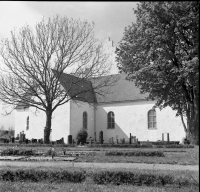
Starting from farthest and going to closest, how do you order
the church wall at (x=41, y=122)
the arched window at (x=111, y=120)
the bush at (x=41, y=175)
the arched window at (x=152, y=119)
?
the arched window at (x=111, y=120) → the church wall at (x=41, y=122) → the arched window at (x=152, y=119) → the bush at (x=41, y=175)

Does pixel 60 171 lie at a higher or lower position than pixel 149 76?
lower

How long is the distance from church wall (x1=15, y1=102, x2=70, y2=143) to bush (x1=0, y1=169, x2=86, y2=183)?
2566 cm

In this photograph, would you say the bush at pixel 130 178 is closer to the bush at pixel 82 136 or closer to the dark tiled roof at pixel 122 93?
the bush at pixel 82 136

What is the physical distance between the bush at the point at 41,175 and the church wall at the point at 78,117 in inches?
967

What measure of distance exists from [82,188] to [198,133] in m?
5.53

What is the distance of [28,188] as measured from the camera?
23.7 ft

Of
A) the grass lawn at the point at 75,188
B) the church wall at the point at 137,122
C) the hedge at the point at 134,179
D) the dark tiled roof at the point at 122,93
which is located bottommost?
the grass lawn at the point at 75,188

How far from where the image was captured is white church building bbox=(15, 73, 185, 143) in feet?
109

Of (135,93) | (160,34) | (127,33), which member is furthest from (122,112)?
(160,34)

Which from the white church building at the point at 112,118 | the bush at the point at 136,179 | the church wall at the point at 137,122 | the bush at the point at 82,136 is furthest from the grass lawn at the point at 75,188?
the church wall at the point at 137,122

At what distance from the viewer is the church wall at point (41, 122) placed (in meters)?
34.5

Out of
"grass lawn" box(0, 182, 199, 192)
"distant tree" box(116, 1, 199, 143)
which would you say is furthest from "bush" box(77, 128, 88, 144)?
"grass lawn" box(0, 182, 199, 192)

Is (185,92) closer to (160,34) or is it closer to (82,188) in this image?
(160,34)

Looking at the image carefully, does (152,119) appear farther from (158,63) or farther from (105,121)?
(158,63)
